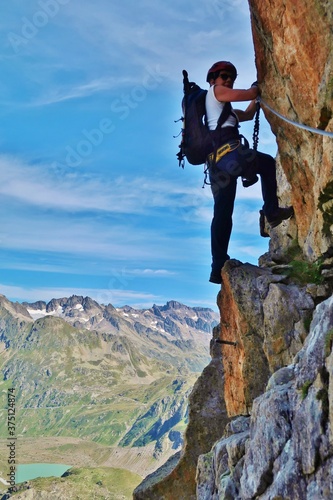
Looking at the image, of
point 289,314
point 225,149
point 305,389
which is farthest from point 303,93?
point 305,389

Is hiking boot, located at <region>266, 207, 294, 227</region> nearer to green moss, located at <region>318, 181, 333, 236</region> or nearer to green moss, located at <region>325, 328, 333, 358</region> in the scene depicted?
green moss, located at <region>318, 181, 333, 236</region>

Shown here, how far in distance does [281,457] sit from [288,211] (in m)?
10.5

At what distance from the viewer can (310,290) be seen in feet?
47.9

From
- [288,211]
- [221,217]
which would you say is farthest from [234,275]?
[288,211]

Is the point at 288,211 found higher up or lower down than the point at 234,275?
higher up

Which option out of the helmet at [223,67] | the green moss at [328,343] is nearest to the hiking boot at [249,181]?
the helmet at [223,67]

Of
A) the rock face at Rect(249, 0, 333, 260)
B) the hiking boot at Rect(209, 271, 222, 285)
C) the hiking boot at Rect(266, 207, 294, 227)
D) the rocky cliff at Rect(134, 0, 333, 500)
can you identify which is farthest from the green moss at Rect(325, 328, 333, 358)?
the hiking boot at Rect(209, 271, 222, 285)

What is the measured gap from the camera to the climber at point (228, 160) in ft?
49.8

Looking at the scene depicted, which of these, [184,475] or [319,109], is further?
[184,475]

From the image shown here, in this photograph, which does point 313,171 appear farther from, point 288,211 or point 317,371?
point 317,371

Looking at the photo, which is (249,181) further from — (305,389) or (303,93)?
(305,389)

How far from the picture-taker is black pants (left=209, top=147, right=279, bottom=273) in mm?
15375

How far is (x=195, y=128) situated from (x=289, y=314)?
7193 mm

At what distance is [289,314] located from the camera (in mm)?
14578
